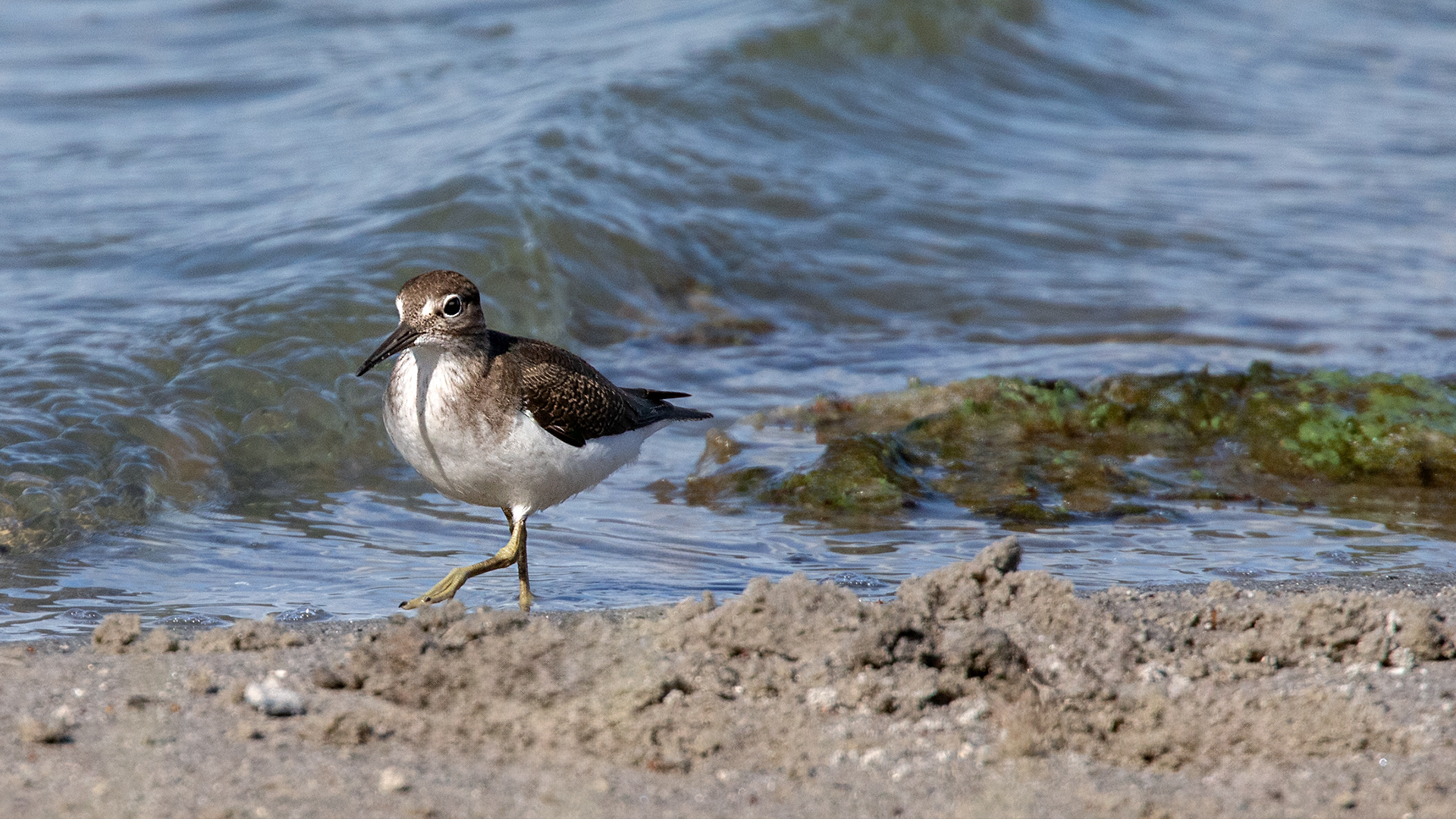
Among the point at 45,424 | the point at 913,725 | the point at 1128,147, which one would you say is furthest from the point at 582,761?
the point at 1128,147

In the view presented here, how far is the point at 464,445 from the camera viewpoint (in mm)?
4934

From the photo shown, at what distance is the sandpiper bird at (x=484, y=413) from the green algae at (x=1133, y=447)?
1544 millimetres

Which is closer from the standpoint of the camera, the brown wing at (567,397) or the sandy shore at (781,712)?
the sandy shore at (781,712)

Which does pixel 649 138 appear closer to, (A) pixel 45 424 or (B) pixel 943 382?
(B) pixel 943 382

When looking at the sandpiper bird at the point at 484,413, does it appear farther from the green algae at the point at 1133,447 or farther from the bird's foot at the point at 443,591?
the green algae at the point at 1133,447

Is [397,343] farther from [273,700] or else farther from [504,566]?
[273,700]

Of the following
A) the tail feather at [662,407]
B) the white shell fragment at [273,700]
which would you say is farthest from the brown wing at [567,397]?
the white shell fragment at [273,700]

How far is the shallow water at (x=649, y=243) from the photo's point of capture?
6.03m

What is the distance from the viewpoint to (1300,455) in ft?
23.2

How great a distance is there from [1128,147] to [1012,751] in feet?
37.3

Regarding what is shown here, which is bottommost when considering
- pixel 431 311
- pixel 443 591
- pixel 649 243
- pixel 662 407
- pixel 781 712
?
pixel 443 591

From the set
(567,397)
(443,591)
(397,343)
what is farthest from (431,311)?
(443,591)

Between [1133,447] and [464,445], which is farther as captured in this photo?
[1133,447]

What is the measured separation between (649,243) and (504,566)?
18.3 feet
